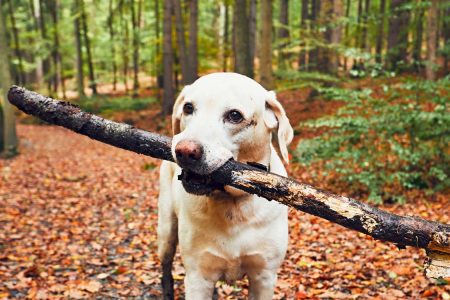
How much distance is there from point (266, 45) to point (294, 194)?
31.4 feet

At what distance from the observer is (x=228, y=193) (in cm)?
288

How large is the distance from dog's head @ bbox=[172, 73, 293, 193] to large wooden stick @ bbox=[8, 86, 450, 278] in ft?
0.53

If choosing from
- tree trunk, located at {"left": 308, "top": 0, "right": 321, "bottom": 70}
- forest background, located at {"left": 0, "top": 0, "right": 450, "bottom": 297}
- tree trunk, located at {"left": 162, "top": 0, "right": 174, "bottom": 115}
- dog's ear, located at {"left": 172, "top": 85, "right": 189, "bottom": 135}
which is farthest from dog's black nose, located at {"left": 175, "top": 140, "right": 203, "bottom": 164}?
tree trunk, located at {"left": 162, "top": 0, "right": 174, "bottom": 115}

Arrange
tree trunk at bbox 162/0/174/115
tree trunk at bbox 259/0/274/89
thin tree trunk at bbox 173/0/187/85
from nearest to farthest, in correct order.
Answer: tree trunk at bbox 259/0/274/89 → thin tree trunk at bbox 173/0/187/85 → tree trunk at bbox 162/0/174/115

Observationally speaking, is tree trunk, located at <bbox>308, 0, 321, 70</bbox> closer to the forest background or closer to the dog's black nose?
the forest background

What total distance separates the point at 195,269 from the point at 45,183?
850 cm

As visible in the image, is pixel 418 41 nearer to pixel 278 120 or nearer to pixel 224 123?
pixel 278 120

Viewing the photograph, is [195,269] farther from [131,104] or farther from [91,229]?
[131,104]

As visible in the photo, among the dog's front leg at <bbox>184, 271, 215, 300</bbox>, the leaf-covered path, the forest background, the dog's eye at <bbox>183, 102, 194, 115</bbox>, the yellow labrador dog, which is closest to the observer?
the yellow labrador dog

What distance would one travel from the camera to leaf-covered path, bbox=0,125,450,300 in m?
4.82

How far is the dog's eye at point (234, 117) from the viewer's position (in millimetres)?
2645

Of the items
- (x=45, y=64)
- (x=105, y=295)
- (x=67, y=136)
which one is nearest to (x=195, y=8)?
(x=67, y=136)

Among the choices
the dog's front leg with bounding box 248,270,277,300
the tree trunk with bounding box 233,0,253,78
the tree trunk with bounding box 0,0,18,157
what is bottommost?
the tree trunk with bounding box 0,0,18,157

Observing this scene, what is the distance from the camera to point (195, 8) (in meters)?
16.7
